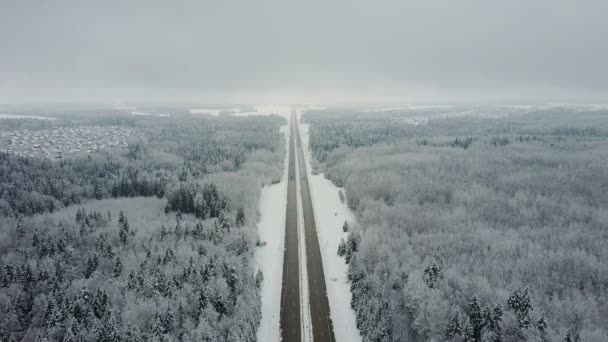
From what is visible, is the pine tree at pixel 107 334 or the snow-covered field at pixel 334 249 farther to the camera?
the snow-covered field at pixel 334 249

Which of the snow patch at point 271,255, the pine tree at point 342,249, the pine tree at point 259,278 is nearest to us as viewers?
the snow patch at point 271,255

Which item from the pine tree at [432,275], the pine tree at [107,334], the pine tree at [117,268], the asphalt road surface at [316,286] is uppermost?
the pine tree at [432,275]

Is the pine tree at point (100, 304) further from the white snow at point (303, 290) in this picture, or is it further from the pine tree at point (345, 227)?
the pine tree at point (345, 227)

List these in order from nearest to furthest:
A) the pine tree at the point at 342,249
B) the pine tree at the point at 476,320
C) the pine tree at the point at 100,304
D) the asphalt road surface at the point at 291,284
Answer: the pine tree at the point at 476,320, the pine tree at the point at 100,304, the asphalt road surface at the point at 291,284, the pine tree at the point at 342,249

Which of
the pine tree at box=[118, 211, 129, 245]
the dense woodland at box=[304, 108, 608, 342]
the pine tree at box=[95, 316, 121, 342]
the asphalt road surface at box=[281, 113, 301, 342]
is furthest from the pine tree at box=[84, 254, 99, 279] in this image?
the dense woodland at box=[304, 108, 608, 342]

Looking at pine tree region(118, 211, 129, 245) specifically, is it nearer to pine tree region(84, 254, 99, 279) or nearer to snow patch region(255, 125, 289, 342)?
pine tree region(84, 254, 99, 279)

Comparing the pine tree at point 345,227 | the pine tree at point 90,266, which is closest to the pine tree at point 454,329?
the pine tree at point 345,227

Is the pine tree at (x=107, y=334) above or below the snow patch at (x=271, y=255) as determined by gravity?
above

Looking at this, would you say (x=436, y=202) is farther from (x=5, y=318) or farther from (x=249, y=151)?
(x=249, y=151)
